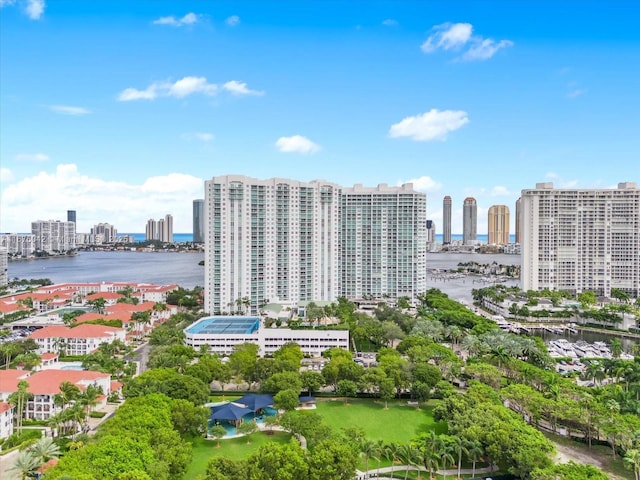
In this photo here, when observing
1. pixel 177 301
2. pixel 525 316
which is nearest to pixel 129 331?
pixel 177 301

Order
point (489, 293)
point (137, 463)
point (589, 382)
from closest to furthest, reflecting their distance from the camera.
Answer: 1. point (137, 463)
2. point (589, 382)
3. point (489, 293)

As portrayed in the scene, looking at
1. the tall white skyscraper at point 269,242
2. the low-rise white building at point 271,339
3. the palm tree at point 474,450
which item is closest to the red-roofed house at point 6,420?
the low-rise white building at point 271,339

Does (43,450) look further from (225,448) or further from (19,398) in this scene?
(19,398)

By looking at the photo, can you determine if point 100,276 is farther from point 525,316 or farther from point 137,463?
point 137,463

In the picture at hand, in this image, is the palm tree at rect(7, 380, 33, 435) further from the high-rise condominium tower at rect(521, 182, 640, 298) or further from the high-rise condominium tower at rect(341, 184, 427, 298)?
the high-rise condominium tower at rect(521, 182, 640, 298)

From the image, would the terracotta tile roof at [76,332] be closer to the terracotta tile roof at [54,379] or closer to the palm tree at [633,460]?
the terracotta tile roof at [54,379]

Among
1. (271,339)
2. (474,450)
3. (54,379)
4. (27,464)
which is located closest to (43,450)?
(27,464)

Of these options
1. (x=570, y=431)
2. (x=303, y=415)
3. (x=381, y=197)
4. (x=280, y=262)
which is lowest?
(x=570, y=431)
